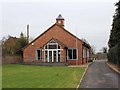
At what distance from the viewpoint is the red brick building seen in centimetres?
5394

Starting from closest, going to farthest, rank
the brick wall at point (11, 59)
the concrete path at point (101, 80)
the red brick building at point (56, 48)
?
the concrete path at point (101, 80), the red brick building at point (56, 48), the brick wall at point (11, 59)

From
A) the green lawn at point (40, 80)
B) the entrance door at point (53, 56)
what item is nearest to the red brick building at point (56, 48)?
the entrance door at point (53, 56)

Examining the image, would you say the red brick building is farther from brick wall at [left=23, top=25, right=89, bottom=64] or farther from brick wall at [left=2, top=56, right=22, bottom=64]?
brick wall at [left=2, top=56, right=22, bottom=64]

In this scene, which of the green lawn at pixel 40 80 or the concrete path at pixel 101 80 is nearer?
the green lawn at pixel 40 80

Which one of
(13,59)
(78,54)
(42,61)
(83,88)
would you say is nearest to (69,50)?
(78,54)

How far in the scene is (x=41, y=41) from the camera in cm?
5753

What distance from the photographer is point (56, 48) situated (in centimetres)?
5400

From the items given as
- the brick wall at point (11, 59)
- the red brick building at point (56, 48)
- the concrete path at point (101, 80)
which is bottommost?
the concrete path at point (101, 80)

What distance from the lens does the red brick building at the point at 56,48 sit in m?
53.9

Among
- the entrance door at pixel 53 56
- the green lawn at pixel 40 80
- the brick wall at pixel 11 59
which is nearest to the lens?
the green lawn at pixel 40 80

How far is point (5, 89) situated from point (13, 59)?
41712 millimetres

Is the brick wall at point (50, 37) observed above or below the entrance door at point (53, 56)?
above

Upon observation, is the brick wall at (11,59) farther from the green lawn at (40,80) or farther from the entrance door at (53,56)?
the green lawn at (40,80)

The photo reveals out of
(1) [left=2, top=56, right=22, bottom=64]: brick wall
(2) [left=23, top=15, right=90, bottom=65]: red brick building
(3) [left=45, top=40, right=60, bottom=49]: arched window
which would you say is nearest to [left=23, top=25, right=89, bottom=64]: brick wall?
(2) [left=23, top=15, right=90, bottom=65]: red brick building
